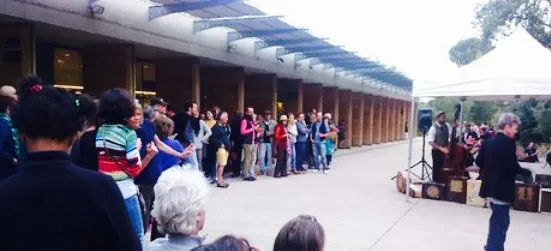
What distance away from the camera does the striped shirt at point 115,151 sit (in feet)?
10.5

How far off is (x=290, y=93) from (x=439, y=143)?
28.4 ft

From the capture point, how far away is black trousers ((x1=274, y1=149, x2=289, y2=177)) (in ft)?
37.2

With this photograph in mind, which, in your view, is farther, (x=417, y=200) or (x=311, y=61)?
(x=311, y=61)

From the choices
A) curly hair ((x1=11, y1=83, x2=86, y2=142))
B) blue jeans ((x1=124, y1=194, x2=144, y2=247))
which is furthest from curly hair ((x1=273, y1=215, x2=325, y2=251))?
blue jeans ((x1=124, y1=194, x2=144, y2=247))

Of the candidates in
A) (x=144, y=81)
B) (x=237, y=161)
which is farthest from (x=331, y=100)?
(x=237, y=161)

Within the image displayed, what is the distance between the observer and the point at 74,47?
9969 millimetres

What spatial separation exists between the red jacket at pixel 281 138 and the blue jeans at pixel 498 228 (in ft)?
22.4

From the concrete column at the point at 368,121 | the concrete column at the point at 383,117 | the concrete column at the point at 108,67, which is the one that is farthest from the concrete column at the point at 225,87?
the concrete column at the point at 383,117

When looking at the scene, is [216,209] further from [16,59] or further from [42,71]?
[42,71]

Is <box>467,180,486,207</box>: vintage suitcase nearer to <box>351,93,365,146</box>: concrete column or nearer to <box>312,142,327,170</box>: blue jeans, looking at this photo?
<box>312,142,327,170</box>: blue jeans

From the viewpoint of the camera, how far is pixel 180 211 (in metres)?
2.03

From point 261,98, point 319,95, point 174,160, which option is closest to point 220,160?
point 174,160

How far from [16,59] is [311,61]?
36.7 feet

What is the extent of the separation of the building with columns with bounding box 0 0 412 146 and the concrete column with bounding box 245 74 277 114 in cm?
3
